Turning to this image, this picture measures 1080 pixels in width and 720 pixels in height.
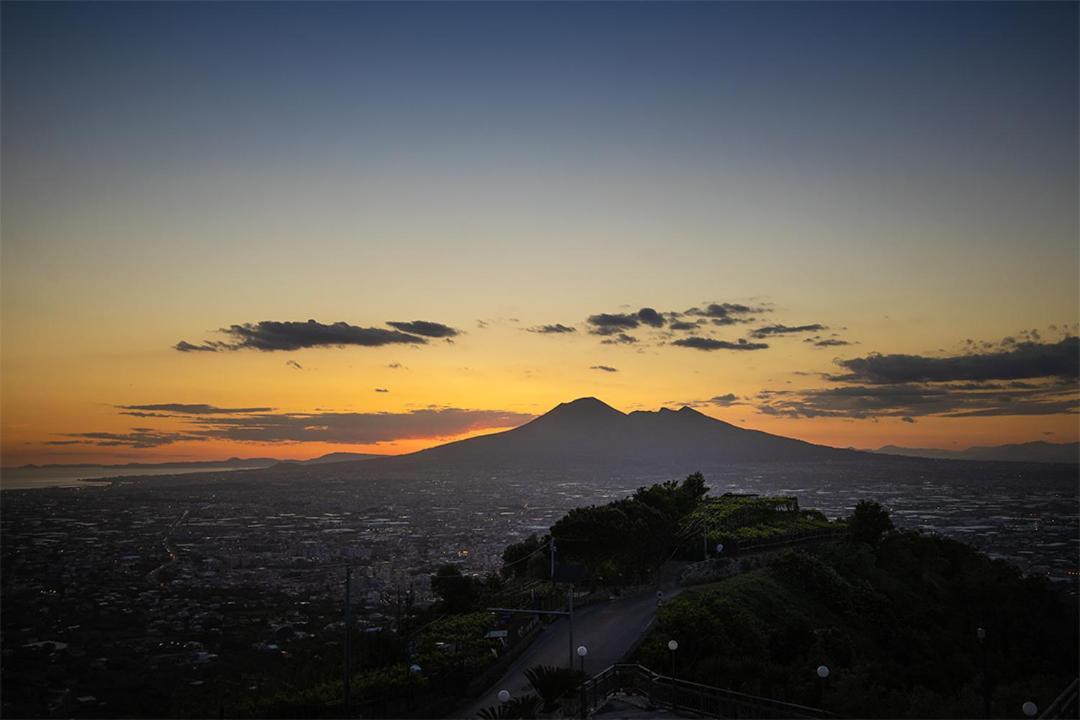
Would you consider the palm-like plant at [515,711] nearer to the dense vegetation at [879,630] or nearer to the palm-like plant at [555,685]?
the palm-like plant at [555,685]

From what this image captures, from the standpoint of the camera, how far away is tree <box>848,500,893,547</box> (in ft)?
151

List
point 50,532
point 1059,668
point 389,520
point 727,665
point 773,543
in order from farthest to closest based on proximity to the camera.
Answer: point 389,520 → point 50,532 → point 773,543 → point 1059,668 → point 727,665

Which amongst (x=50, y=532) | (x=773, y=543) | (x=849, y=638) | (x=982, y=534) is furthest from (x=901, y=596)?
(x=50, y=532)

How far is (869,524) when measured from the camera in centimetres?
4659

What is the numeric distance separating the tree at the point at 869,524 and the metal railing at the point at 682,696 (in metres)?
27.4

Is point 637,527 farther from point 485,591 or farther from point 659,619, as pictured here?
point 659,619

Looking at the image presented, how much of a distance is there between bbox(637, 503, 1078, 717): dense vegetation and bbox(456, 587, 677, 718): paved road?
163cm

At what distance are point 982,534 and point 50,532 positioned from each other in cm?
13134

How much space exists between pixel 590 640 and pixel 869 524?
25.7m

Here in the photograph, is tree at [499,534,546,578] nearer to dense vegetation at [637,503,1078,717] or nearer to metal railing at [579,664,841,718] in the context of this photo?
dense vegetation at [637,503,1078,717]

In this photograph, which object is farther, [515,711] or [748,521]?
[748,521]

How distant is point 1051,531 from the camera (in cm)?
12612

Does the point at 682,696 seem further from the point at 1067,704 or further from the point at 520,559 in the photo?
the point at 520,559

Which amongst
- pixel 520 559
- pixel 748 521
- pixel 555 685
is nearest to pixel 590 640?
pixel 555 685
